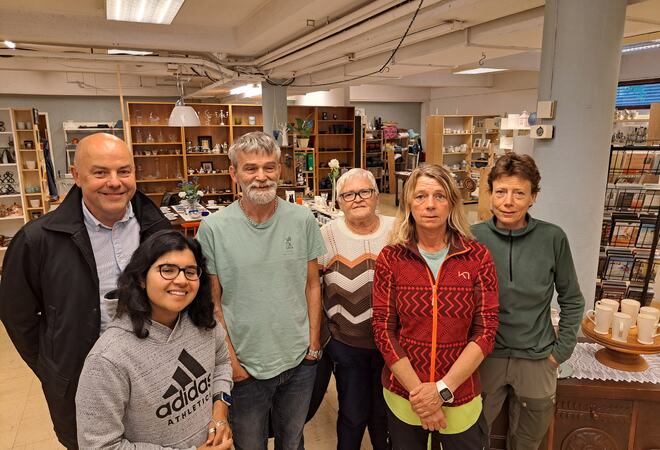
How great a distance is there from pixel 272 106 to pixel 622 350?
6.91 meters

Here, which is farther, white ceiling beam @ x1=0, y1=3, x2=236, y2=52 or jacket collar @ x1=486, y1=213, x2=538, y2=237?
white ceiling beam @ x1=0, y1=3, x2=236, y2=52

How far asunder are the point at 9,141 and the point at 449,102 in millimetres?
11799

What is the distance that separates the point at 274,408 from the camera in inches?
79.4

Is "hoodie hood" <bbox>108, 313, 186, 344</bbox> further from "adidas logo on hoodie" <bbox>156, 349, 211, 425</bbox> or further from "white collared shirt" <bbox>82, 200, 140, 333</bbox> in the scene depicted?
"white collared shirt" <bbox>82, 200, 140, 333</bbox>

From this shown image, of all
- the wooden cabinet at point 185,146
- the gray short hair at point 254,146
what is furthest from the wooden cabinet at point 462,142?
the gray short hair at point 254,146

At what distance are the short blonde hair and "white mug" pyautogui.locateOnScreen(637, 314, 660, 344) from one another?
1160 mm

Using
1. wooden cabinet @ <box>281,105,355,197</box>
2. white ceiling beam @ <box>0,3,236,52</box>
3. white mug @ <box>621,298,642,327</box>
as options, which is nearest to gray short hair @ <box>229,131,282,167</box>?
white mug @ <box>621,298,642,327</box>

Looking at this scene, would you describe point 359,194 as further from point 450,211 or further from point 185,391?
point 185,391

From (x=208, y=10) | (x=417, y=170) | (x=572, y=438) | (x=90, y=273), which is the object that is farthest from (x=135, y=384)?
(x=208, y=10)

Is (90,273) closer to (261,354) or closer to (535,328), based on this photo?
(261,354)

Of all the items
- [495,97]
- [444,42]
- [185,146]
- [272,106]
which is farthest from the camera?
[495,97]

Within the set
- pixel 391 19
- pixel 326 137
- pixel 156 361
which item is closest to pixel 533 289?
pixel 156 361

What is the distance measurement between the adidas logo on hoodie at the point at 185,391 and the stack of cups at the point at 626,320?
2.02 meters

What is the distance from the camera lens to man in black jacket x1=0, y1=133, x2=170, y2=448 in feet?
5.12
